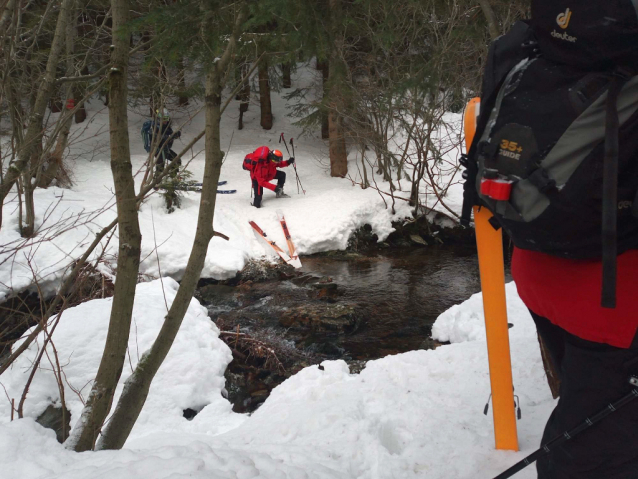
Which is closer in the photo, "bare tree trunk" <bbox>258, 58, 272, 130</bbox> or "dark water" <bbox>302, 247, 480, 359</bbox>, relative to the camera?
"dark water" <bbox>302, 247, 480, 359</bbox>

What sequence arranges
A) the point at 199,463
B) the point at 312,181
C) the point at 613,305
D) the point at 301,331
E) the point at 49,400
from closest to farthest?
1. the point at 613,305
2. the point at 199,463
3. the point at 49,400
4. the point at 301,331
5. the point at 312,181

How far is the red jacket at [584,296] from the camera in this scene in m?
1.12

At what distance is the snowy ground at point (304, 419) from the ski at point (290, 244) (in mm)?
4496

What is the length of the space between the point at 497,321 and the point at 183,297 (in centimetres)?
162

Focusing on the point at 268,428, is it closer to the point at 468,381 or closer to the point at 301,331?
the point at 468,381

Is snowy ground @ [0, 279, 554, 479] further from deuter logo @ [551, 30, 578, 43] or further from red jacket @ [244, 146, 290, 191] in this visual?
red jacket @ [244, 146, 290, 191]

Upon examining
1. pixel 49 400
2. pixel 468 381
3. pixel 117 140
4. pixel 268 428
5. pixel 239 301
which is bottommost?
pixel 239 301

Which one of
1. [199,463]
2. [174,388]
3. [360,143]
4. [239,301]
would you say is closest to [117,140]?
[199,463]

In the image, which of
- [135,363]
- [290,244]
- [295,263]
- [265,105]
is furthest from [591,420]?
[265,105]

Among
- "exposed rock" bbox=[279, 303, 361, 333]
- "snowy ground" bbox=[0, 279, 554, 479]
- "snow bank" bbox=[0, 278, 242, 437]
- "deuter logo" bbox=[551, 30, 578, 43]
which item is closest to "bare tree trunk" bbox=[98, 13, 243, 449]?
"snowy ground" bbox=[0, 279, 554, 479]

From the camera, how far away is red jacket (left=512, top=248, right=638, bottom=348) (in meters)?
1.12

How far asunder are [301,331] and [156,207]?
212 inches

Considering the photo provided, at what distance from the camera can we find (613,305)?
103 centimetres

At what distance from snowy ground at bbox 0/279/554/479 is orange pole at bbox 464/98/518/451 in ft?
0.65
